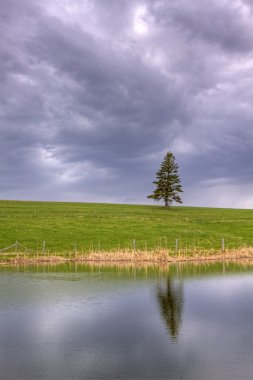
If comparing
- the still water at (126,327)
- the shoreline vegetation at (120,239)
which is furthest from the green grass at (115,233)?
the still water at (126,327)

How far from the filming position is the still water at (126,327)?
13.3 meters

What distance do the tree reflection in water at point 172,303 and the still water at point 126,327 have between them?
5cm

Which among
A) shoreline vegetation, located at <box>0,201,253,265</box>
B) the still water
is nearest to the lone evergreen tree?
shoreline vegetation, located at <box>0,201,253,265</box>

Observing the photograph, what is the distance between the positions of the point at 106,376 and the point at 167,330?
554 centimetres

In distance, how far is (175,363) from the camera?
13.6 meters

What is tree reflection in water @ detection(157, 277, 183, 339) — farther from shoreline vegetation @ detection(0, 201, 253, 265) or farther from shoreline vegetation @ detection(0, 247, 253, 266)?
shoreline vegetation @ detection(0, 201, 253, 265)

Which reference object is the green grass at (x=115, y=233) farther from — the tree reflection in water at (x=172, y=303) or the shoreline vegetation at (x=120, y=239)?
the tree reflection in water at (x=172, y=303)

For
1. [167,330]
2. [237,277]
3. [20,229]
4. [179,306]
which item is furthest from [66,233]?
[167,330]

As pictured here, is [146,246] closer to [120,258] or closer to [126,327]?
[120,258]

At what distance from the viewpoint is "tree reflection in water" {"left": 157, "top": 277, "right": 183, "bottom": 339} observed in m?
18.4

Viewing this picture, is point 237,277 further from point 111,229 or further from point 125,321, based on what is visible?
point 111,229

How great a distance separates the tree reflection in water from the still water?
0.05 metres

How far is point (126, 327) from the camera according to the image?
18.2 m

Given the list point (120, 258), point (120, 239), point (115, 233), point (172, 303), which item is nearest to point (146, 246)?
point (120, 239)
